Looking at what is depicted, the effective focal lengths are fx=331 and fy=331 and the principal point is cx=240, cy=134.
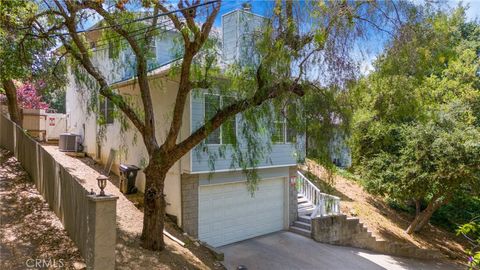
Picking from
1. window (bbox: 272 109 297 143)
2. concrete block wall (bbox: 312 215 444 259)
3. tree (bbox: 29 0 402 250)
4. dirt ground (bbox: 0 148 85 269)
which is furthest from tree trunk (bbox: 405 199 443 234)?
dirt ground (bbox: 0 148 85 269)

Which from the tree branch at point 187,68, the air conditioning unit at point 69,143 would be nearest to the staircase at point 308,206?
the tree branch at point 187,68

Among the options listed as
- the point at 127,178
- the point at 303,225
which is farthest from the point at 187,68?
Result: the point at 303,225

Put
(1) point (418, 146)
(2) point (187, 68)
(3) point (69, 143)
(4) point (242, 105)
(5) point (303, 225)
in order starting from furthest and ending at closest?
(3) point (69, 143) → (1) point (418, 146) → (5) point (303, 225) → (2) point (187, 68) → (4) point (242, 105)

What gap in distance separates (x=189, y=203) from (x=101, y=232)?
453cm

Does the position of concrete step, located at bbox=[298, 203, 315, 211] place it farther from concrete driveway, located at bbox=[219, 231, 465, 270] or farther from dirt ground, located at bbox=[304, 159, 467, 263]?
concrete driveway, located at bbox=[219, 231, 465, 270]

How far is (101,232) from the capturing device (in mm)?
5066

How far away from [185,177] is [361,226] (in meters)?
7.11

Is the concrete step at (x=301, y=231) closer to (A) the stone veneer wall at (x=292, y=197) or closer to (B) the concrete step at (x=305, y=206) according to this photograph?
(A) the stone veneer wall at (x=292, y=197)

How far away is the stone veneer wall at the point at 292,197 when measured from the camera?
1236cm

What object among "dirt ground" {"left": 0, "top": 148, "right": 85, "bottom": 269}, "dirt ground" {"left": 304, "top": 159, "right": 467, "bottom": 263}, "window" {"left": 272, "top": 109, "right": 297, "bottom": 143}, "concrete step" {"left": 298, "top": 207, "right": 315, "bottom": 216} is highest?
"window" {"left": 272, "top": 109, "right": 297, "bottom": 143}

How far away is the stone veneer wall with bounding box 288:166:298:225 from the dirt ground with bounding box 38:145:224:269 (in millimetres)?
4431

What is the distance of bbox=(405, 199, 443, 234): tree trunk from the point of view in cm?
1388

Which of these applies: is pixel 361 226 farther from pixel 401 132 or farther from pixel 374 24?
pixel 374 24
